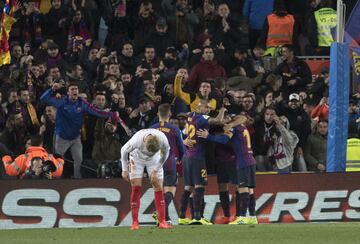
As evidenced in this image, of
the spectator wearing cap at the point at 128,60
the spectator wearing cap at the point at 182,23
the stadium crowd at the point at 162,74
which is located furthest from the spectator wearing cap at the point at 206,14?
the spectator wearing cap at the point at 128,60

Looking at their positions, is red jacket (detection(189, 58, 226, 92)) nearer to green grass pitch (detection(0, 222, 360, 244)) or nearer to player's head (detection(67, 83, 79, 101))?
player's head (detection(67, 83, 79, 101))

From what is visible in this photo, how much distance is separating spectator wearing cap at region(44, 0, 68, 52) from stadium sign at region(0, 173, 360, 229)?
528 centimetres

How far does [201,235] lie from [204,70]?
306 inches

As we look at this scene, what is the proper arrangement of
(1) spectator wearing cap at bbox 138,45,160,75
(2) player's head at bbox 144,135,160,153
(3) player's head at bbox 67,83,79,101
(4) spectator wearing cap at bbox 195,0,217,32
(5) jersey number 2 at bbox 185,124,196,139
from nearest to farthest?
(2) player's head at bbox 144,135,160,153 < (5) jersey number 2 at bbox 185,124,196,139 < (3) player's head at bbox 67,83,79,101 < (1) spectator wearing cap at bbox 138,45,160,75 < (4) spectator wearing cap at bbox 195,0,217,32

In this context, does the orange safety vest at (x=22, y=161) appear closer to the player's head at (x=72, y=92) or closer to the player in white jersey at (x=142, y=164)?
the player's head at (x=72, y=92)

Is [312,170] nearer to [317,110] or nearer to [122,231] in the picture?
[317,110]

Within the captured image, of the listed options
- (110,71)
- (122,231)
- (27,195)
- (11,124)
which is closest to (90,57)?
(110,71)

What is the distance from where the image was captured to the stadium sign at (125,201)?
836 inches

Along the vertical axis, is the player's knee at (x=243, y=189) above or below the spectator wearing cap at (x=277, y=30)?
below

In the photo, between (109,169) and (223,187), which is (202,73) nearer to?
(109,169)

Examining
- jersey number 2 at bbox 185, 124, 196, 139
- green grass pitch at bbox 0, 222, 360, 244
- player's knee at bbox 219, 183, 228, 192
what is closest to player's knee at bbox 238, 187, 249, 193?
player's knee at bbox 219, 183, 228, 192

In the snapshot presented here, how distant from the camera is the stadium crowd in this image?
2298 cm

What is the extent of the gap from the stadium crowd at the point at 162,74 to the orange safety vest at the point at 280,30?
2 cm

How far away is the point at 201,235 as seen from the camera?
1733 cm
